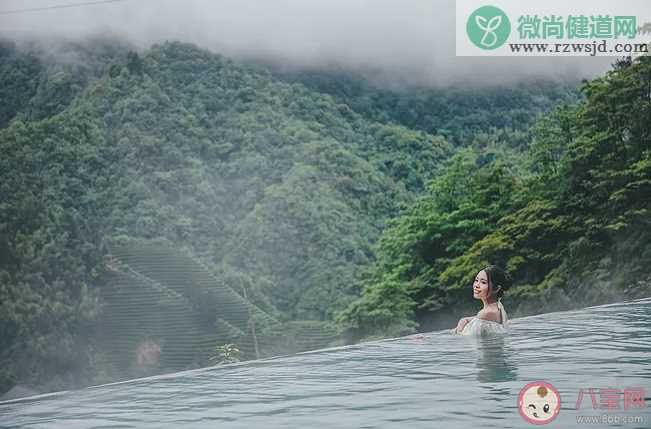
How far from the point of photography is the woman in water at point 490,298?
4.47m

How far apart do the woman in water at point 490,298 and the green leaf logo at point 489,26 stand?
246 inches

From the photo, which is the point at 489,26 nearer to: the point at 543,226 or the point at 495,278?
the point at 543,226

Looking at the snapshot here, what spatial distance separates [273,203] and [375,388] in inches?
442

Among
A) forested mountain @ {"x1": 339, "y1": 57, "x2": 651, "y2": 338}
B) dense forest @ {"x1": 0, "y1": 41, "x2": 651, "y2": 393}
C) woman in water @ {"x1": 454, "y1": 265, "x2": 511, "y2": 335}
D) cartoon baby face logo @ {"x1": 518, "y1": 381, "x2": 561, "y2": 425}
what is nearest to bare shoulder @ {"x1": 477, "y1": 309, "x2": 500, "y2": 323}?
woman in water @ {"x1": 454, "y1": 265, "x2": 511, "y2": 335}

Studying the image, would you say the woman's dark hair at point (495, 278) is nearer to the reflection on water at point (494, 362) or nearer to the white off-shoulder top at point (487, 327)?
the white off-shoulder top at point (487, 327)

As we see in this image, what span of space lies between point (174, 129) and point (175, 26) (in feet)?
5.66

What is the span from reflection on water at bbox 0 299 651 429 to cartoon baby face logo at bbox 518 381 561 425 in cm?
3

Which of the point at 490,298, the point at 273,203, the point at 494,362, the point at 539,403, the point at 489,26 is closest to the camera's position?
the point at 539,403

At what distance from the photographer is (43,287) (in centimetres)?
1241

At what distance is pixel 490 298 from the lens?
4.59 metres

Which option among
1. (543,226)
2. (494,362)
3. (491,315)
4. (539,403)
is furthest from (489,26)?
(539,403)

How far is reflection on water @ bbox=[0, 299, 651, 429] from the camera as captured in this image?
2.57 m

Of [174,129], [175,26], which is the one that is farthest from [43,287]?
[175,26]

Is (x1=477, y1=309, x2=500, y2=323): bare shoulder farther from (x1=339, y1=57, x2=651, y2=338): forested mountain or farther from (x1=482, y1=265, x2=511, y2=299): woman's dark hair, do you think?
(x1=339, y1=57, x2=651, y2=338): forested mountain
